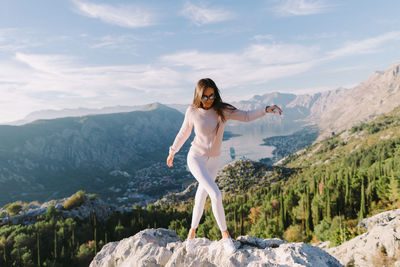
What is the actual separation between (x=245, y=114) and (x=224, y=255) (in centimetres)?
364

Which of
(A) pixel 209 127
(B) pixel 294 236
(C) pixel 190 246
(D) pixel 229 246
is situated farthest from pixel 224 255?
(B) pixel 294 236

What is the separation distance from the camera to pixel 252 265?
16.6ft

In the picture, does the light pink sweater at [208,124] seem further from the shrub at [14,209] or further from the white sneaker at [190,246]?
the shrub at [14,209]

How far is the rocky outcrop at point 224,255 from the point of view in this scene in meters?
5.13

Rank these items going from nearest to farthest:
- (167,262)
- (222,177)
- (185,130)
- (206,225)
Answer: (185,130) < (167,262) < (206,225) < (222,177)

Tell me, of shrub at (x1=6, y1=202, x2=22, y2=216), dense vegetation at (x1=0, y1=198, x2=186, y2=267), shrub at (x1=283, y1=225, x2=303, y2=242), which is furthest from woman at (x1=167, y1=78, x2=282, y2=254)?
shrub at (x1=6, y1=202, x2=22, y2=216)

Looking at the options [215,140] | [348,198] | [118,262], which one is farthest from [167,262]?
[348,198]

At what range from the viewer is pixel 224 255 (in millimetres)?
5559

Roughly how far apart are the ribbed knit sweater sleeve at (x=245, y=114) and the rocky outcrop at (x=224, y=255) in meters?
3.36

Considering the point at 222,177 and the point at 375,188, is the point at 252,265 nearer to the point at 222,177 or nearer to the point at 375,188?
the point at 375,188

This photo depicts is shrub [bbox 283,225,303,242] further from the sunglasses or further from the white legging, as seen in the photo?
the sunglasses

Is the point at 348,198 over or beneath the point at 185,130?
beneath

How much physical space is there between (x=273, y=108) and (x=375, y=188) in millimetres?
45355

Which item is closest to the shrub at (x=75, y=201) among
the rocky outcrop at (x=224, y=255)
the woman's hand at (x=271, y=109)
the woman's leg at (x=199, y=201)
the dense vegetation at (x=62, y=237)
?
the dense vegetation at (x=62, y=237)
